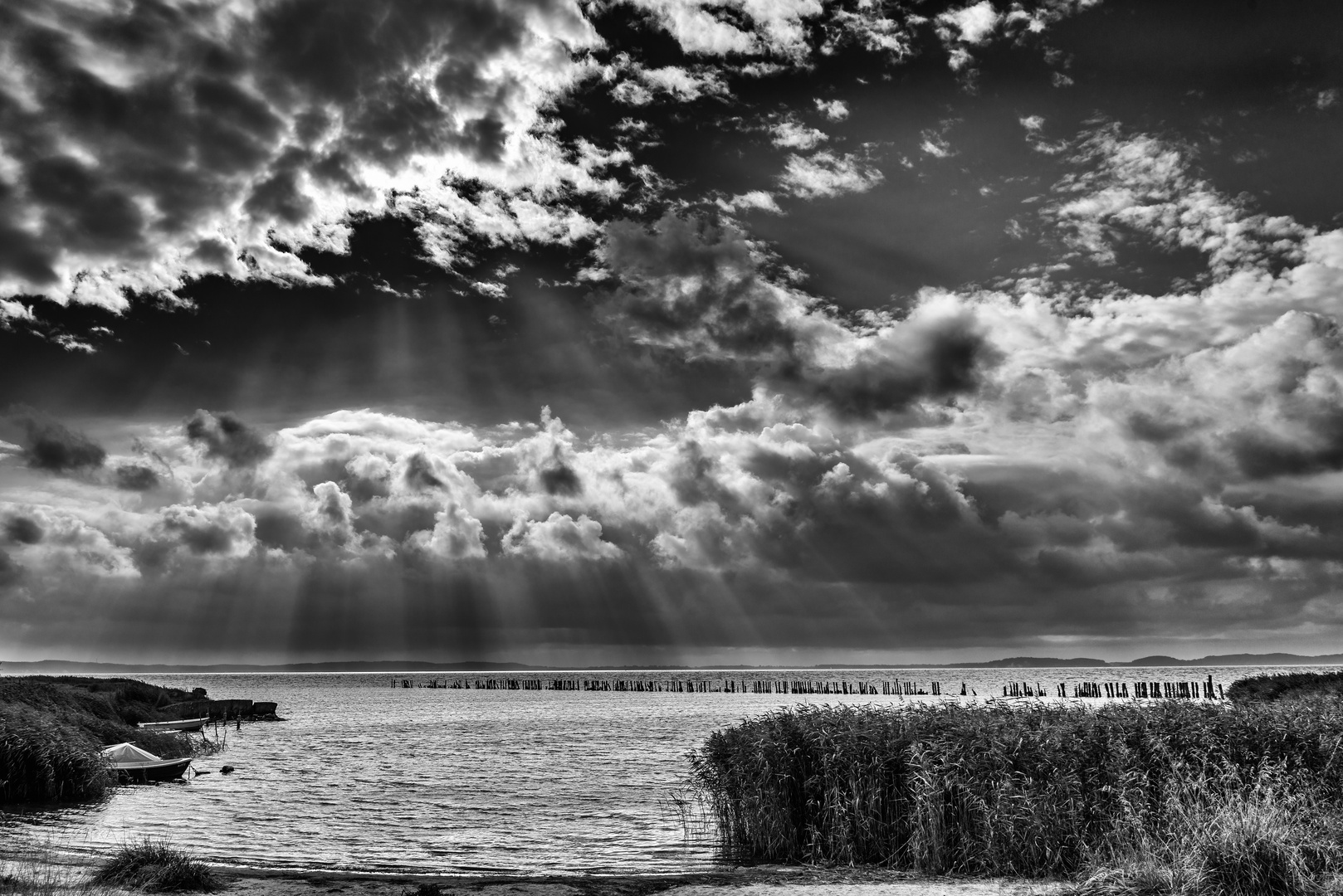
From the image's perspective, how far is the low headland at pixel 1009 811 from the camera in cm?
1466

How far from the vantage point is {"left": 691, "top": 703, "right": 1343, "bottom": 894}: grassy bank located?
16.3 meters

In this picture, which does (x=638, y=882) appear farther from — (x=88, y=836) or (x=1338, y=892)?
(x=88, y=836)

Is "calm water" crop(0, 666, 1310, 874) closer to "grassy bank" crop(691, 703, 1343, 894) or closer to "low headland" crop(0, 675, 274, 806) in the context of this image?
"low headland" crop(0, 675, 274, 806)

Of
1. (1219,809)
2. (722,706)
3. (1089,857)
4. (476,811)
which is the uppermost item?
(1219,809)

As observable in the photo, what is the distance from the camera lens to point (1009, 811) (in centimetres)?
1814

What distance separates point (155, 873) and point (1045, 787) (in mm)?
16804

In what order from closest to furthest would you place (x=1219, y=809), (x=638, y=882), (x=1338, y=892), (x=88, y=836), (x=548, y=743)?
(x=1338, y=892) < (x=1219, y=809) < (x=638, y=882) < (x=88, y=836) < (x=548, y=743)

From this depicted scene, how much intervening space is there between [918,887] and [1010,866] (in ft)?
6.61

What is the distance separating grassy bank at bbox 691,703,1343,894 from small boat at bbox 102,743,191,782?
1120 inches

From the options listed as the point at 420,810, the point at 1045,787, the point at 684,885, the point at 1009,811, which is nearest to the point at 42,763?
the point at 420,810

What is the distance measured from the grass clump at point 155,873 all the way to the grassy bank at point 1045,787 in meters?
11.4

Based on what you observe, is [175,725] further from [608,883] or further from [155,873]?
[608,883]

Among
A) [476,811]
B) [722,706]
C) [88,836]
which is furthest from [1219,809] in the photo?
[722,706]

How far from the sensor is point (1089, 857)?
16.9 meters
